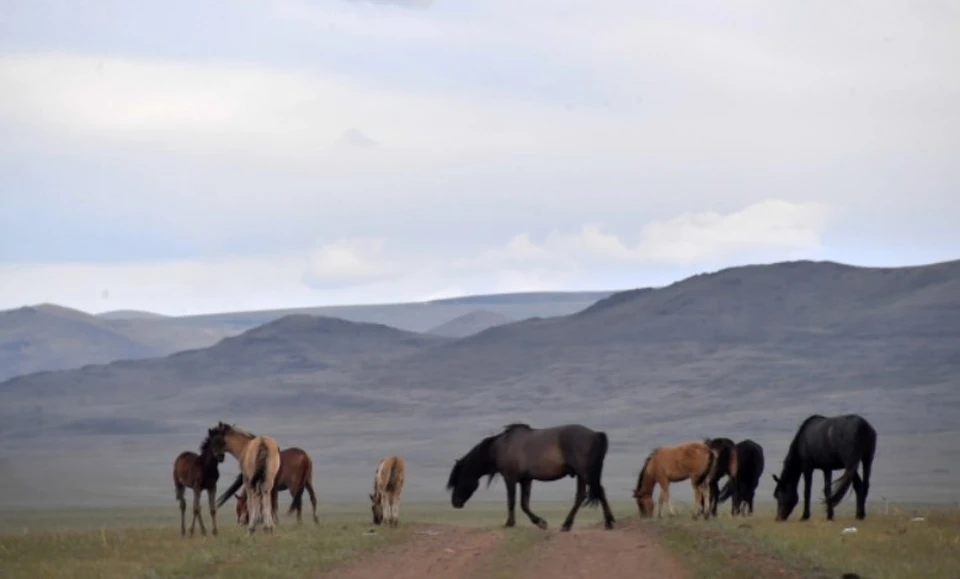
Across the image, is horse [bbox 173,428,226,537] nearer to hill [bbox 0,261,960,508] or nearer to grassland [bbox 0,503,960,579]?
grassland [bbox 0,503,960,579]

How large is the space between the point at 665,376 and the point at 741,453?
3417 inches

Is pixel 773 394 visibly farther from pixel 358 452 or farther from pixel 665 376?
pixel 358 452

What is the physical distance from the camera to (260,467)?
23.6 m

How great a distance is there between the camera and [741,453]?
28.8m

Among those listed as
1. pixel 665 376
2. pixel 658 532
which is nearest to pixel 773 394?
pixel 665 376

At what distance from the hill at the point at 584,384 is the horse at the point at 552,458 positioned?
117ft

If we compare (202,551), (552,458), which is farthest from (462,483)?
(202,551)

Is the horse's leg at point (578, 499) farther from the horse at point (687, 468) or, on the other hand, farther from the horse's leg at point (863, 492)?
the horse's leg at point (863, 492)

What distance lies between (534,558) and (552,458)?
205 inches

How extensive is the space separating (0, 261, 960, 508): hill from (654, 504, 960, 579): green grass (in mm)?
35567

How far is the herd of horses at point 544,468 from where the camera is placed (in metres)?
23.8

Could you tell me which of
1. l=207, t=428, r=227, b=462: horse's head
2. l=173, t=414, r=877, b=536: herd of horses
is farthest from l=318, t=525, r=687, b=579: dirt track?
l=207, t=428, r=227, b=462: horse's head

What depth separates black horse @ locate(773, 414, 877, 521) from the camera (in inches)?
976

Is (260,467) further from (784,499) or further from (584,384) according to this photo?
(584,384)
